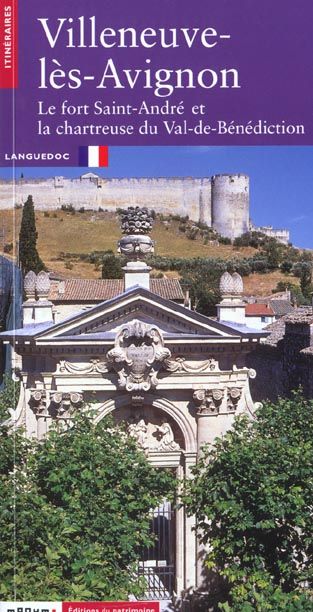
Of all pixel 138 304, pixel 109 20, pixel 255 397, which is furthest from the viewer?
pixel 255 397

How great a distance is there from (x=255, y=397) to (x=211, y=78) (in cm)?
864

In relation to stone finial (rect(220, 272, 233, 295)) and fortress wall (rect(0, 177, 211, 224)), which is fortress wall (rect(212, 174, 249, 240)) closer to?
fortress wall (rect(0, 177, 211, 224))

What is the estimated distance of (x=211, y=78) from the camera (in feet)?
27.5

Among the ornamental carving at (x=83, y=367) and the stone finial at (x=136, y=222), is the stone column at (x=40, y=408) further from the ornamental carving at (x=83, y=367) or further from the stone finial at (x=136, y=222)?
the stone finial at (x=136, y=222)

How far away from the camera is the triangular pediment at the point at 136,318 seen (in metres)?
10.1

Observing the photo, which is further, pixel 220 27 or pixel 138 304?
pixel 138 304

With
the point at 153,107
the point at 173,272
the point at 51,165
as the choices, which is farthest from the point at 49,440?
Result: the point at 173,272

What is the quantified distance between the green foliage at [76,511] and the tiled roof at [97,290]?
5109 millimetres

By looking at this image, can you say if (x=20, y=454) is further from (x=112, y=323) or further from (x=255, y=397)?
(x=255, y=397)

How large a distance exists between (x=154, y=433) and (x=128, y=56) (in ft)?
15.2

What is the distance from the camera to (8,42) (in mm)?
8445

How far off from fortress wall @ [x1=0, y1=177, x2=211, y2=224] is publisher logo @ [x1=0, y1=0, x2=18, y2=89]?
4721 mm

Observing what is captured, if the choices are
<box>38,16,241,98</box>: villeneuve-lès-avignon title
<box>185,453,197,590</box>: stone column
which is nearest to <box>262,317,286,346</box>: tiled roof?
<box>185,453,197,590</box>: stone column

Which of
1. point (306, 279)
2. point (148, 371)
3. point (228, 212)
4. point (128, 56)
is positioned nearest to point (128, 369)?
point (148, 371)
